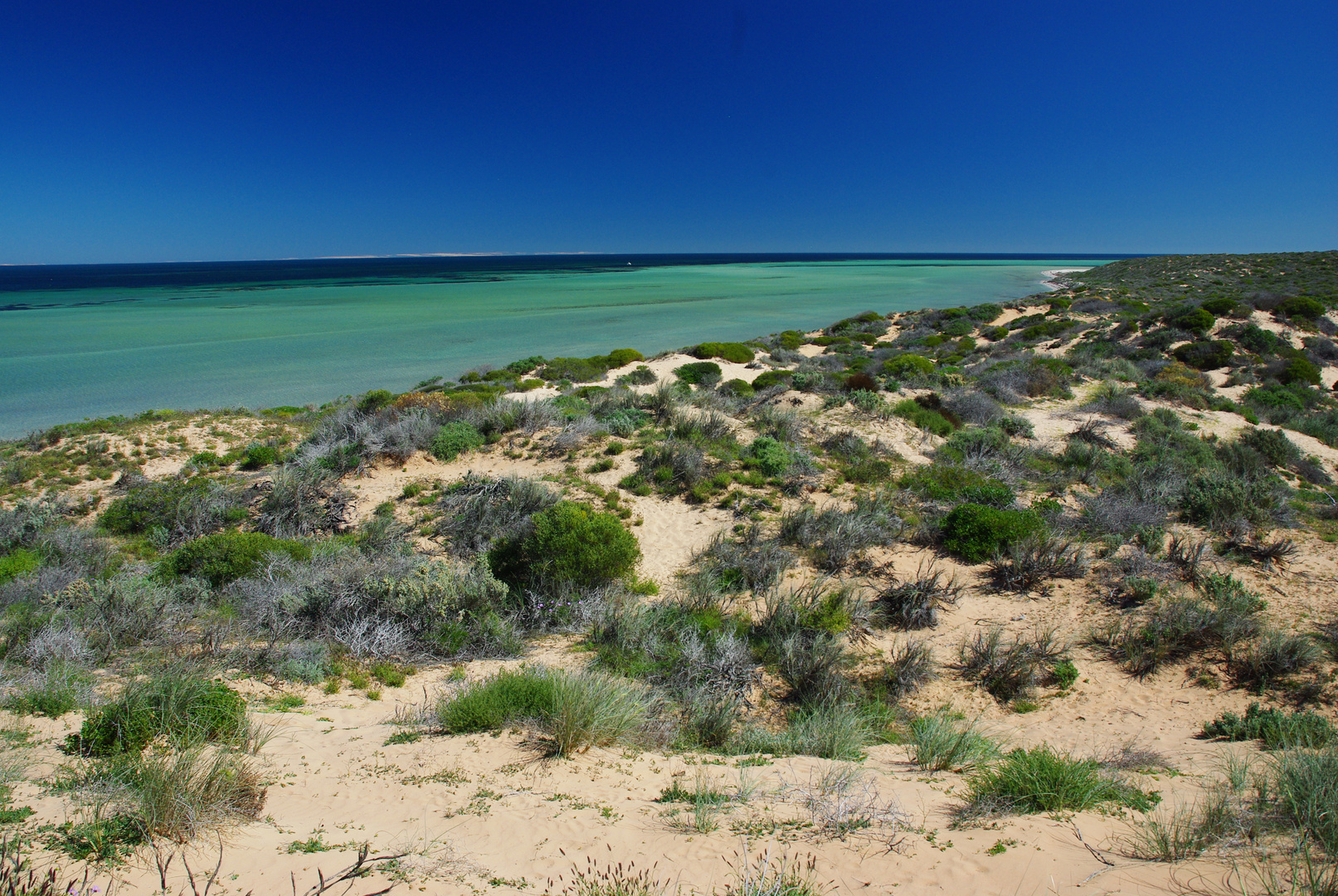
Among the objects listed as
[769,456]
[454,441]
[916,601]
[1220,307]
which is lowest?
[916,601]

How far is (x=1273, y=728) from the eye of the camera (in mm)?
4605

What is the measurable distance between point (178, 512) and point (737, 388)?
13.1m

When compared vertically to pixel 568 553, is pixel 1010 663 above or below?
below

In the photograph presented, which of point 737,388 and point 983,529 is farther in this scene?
point 737,388

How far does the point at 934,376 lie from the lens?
1833 cm

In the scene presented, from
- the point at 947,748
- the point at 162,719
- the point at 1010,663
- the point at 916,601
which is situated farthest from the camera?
the point at 916,601

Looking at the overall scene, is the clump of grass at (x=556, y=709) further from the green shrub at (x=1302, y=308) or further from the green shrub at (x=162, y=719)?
the green shrub at (x=1302, y=308)

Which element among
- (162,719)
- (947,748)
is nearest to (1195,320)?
(947,748)

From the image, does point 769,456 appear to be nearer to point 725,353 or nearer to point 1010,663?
point 1010,663

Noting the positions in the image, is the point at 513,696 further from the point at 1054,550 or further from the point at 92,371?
the point at 92,371

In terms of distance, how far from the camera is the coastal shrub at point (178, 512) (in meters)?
9.33

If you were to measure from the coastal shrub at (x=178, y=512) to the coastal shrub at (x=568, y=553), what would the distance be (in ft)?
16.4

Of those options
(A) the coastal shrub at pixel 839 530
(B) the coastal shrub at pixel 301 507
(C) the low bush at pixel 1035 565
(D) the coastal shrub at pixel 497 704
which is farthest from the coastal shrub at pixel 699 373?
(D) the coastal shrub at pixel 497 704

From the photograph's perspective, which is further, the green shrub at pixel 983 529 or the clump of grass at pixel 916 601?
the green shrub at pixel 983 529
